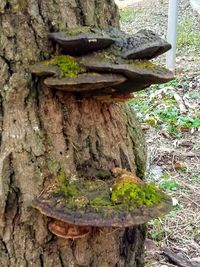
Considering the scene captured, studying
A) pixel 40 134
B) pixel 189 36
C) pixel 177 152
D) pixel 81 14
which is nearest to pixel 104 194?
pixel 40 134

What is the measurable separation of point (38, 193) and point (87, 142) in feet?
0.74

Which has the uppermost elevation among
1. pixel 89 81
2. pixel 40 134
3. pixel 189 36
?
pixel 89 81

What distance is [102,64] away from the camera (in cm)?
132

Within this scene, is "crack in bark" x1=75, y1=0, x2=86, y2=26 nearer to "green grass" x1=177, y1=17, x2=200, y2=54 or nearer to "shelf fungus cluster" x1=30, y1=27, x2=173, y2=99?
"shelf fungus cluster" x1=30, y1=27, x2=173, y2=99

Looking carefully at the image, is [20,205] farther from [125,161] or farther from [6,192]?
[125,161]

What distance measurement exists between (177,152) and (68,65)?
2.38 m

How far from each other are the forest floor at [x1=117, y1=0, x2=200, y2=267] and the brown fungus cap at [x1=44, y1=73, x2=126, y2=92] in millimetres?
1243

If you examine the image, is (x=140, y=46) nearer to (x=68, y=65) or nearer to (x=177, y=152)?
(x=68, y=65)

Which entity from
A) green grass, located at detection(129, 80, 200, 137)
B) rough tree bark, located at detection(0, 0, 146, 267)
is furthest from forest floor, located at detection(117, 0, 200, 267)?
rough tree bark, located at detection(0, 0, 146, 267)

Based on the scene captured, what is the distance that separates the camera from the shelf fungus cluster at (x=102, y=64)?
4.32ft

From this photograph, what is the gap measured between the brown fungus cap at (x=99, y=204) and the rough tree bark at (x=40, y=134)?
87 mm

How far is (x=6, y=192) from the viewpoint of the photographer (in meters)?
1.53

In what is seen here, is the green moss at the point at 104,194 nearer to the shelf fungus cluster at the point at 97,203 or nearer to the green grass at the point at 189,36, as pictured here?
the shelf fungus cluster at the point at 97,203

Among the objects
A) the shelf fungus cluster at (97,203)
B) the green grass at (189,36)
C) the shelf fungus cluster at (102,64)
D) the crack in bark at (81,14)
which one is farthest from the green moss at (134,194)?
the green grass at (189,36)
